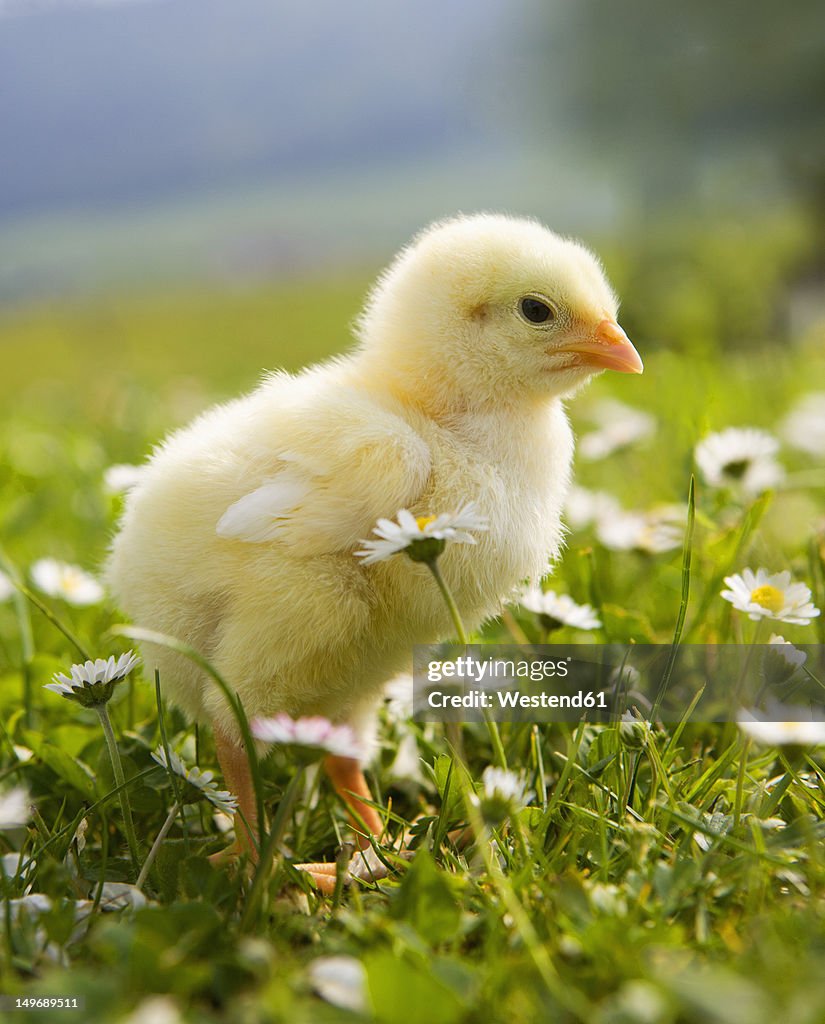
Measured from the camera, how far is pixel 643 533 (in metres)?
2.11

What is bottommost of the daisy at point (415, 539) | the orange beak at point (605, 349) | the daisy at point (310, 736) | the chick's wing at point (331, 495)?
the daisy at point (310, 736)

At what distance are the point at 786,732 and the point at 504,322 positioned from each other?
0.79 m

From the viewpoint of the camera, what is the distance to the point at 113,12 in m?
44.3

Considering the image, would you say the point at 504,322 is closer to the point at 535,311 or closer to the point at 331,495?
the point at 535,311

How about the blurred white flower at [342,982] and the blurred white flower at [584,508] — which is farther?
the blurred white flower at [584,508]

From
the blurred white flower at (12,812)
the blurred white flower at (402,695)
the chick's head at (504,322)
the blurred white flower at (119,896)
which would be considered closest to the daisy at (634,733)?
the blurred white flower at (402,695)

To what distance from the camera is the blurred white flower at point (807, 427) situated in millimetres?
2838

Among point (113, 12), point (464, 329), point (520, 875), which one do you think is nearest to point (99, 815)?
point (520, 875)

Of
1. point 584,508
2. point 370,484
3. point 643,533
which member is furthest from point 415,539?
point 584,508

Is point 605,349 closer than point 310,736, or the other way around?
point 310,736

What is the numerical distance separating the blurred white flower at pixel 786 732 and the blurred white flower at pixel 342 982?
565 mm

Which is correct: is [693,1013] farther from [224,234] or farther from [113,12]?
[113,12]

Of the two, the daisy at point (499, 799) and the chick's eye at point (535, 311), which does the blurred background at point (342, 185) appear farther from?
the daisy at point (499, 799)

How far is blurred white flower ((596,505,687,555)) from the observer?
209 centimetres
